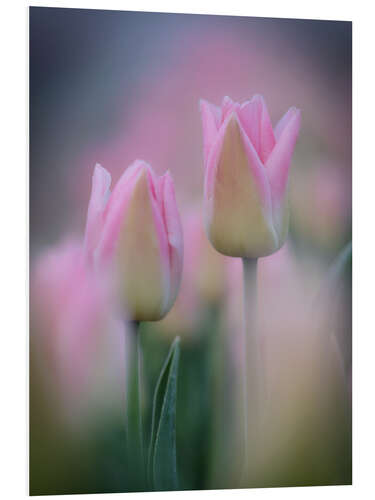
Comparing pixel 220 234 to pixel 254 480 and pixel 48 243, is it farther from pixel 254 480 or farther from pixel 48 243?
pixel 254 480

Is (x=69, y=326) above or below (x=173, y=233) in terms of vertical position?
below

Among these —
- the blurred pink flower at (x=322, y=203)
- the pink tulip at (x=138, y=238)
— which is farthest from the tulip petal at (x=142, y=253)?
the blurred pink flower at (x=322, y=203)

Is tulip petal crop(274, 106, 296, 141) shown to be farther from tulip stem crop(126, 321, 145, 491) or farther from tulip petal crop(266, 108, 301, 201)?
tulip stem crop(126, 321, 145, 491)

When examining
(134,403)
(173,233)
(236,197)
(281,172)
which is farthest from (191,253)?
(134,403)

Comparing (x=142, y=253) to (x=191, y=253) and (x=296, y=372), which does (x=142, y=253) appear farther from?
(x=296, y=372)

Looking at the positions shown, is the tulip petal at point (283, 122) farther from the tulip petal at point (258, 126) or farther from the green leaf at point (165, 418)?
the green leaf at point (165, 418)

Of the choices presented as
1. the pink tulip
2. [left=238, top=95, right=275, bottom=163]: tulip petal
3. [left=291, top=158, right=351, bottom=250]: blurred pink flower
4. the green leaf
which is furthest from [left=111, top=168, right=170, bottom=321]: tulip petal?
[left=291, top=158, right=351, bottom=250]: blurred pink flower

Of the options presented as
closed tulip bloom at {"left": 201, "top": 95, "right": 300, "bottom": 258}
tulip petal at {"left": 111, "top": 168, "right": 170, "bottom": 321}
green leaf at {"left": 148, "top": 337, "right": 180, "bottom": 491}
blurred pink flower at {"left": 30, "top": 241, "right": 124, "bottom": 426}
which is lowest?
green leaf at {"left": 148, "top": 337, "right": 180, "bottom": 491}
